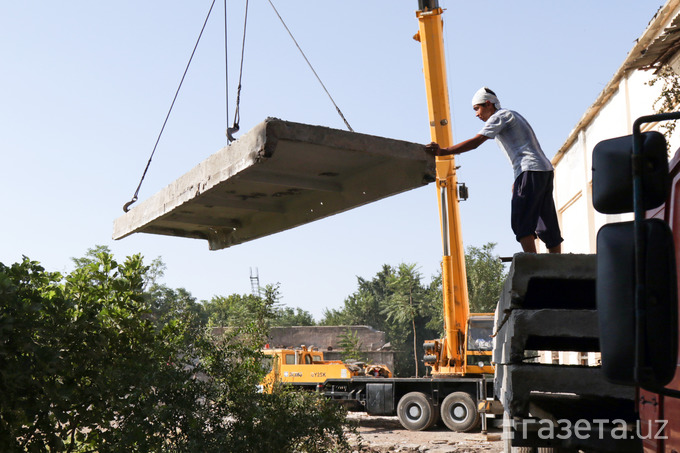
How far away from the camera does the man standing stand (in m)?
4.80

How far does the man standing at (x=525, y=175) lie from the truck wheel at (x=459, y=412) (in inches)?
507

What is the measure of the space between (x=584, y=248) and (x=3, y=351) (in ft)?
37.5

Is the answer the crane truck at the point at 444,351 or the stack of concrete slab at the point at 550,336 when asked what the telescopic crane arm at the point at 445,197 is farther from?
the stack of concrete slab at the point at 550,336

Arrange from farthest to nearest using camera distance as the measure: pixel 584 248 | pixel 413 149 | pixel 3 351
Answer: pixel 584 248 < pixel 3 351 < pixel 413 149

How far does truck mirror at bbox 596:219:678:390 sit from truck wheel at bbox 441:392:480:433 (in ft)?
51.7

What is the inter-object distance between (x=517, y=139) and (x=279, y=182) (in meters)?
1.90

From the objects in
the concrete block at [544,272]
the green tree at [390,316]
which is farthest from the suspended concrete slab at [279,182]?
the green tree at [390,316]

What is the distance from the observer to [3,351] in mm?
5832

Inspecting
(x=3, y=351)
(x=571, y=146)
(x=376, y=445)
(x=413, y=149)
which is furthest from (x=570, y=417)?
(x=571, y=146)

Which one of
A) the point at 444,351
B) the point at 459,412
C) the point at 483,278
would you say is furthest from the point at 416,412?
the point at 483,278

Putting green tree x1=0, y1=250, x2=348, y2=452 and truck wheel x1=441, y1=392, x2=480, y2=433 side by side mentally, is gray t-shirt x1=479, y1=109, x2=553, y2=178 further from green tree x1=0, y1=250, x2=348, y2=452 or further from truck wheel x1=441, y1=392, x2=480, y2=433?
truck wheel x1=441, y1=392, x2=480, y2=433

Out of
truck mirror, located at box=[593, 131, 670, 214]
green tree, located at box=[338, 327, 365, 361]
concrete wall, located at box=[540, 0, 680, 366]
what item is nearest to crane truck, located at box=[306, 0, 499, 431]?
concrete wall, located at box=[540, 0, 680, 366]

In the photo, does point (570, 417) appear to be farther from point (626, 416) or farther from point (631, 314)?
point (631, 314)

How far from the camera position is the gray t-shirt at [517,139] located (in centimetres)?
483
